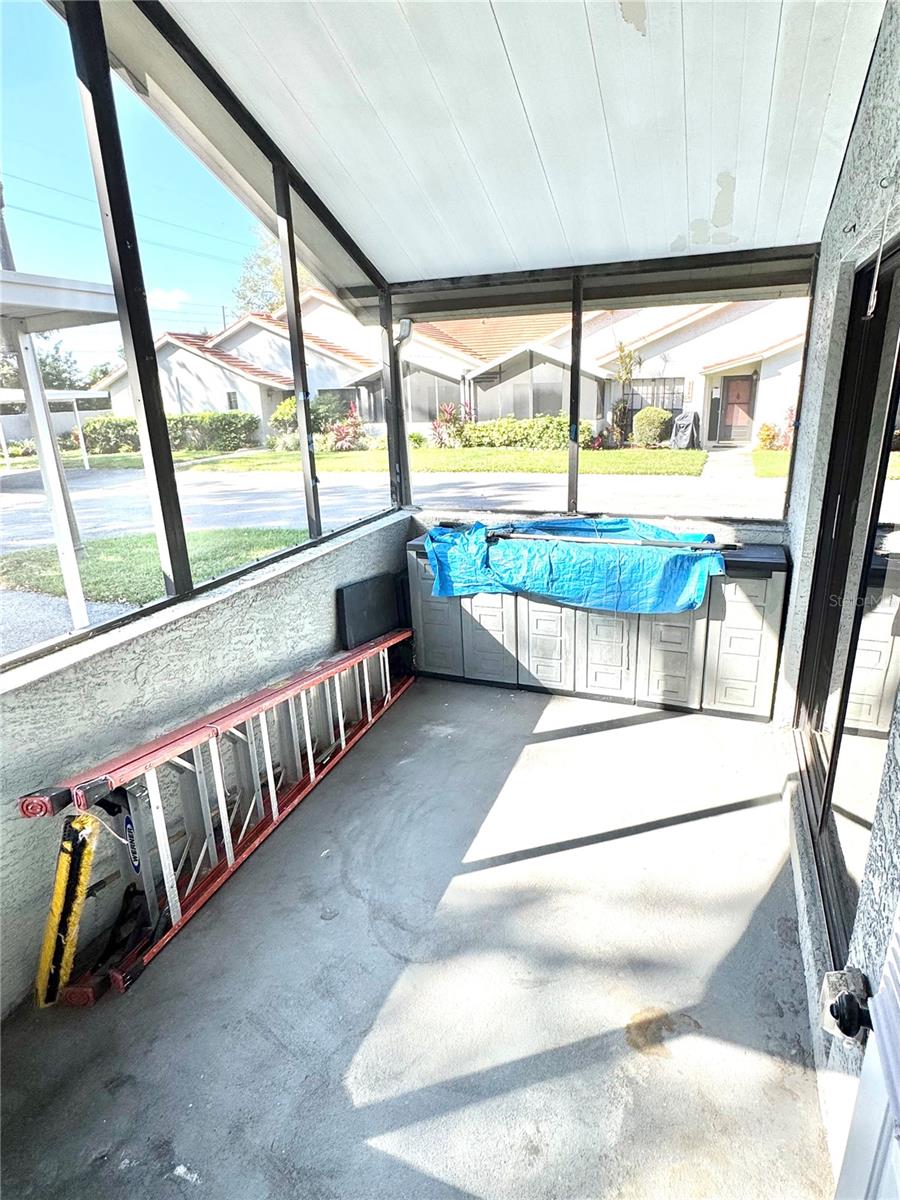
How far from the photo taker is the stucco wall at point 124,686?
197 cm

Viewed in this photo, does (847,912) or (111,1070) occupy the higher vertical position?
(847,912)

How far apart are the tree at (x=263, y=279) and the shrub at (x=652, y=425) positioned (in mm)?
2385

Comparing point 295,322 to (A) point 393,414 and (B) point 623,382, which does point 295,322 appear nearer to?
(A) point 393,414

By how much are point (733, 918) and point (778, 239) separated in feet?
11.2

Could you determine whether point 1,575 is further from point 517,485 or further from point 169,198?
point 517,485

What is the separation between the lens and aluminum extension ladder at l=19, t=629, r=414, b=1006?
2064mm

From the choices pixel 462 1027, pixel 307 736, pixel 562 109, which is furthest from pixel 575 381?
pixel 462 1027

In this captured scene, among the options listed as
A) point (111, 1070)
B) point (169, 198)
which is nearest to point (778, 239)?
point (169, 198)

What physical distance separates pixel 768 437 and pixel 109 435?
4.19 meters

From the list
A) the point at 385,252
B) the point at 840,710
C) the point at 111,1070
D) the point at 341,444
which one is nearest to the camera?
the point at 111,1070

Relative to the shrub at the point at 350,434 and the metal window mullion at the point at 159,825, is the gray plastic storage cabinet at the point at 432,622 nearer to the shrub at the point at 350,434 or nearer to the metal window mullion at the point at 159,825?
the shrub at the point at 350,434

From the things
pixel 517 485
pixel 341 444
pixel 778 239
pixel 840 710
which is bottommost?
pixel 840 710

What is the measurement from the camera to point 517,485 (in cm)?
479

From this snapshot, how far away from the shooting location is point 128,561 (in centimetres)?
447
